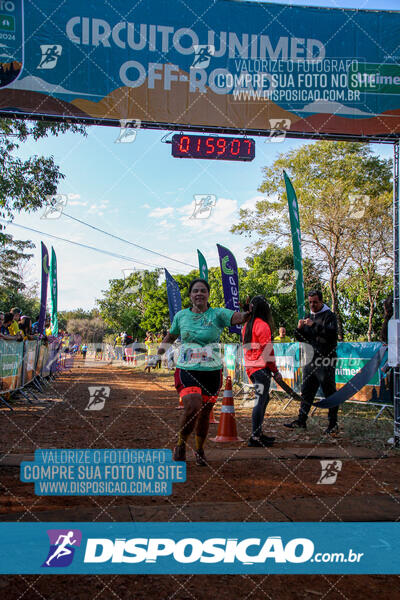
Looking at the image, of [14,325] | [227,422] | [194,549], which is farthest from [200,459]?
[14,325]

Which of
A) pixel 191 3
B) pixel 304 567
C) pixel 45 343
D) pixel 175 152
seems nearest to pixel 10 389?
pixel 45 343

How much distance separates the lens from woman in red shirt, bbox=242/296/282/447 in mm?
6273

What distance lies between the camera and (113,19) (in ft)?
22.6

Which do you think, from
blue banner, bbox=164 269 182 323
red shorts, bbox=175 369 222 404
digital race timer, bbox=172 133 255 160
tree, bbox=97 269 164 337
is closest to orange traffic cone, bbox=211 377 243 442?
red shorts, bbox=175 369 222 404

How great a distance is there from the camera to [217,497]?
392 centimetres

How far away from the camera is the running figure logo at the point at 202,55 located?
6977mm

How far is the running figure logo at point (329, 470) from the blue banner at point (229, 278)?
907 cm

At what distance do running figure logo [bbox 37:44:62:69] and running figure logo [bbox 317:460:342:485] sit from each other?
6023 millimetres

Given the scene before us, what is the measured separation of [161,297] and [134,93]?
42.9 meters

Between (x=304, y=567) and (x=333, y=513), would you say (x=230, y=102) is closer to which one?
(x=333, y=513)

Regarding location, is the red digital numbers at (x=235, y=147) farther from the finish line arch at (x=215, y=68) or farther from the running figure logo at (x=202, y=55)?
the running figure logo at (x=202, y=55)

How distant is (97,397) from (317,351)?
6.83m

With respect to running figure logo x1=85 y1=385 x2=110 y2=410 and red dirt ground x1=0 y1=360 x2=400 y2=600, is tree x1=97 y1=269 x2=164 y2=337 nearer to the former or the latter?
running figure logo x1=85 y1=385 x2=110 y2=410

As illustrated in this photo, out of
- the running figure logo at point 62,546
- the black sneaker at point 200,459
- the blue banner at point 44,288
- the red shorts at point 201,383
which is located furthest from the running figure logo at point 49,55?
the blue banner at point 44,288
